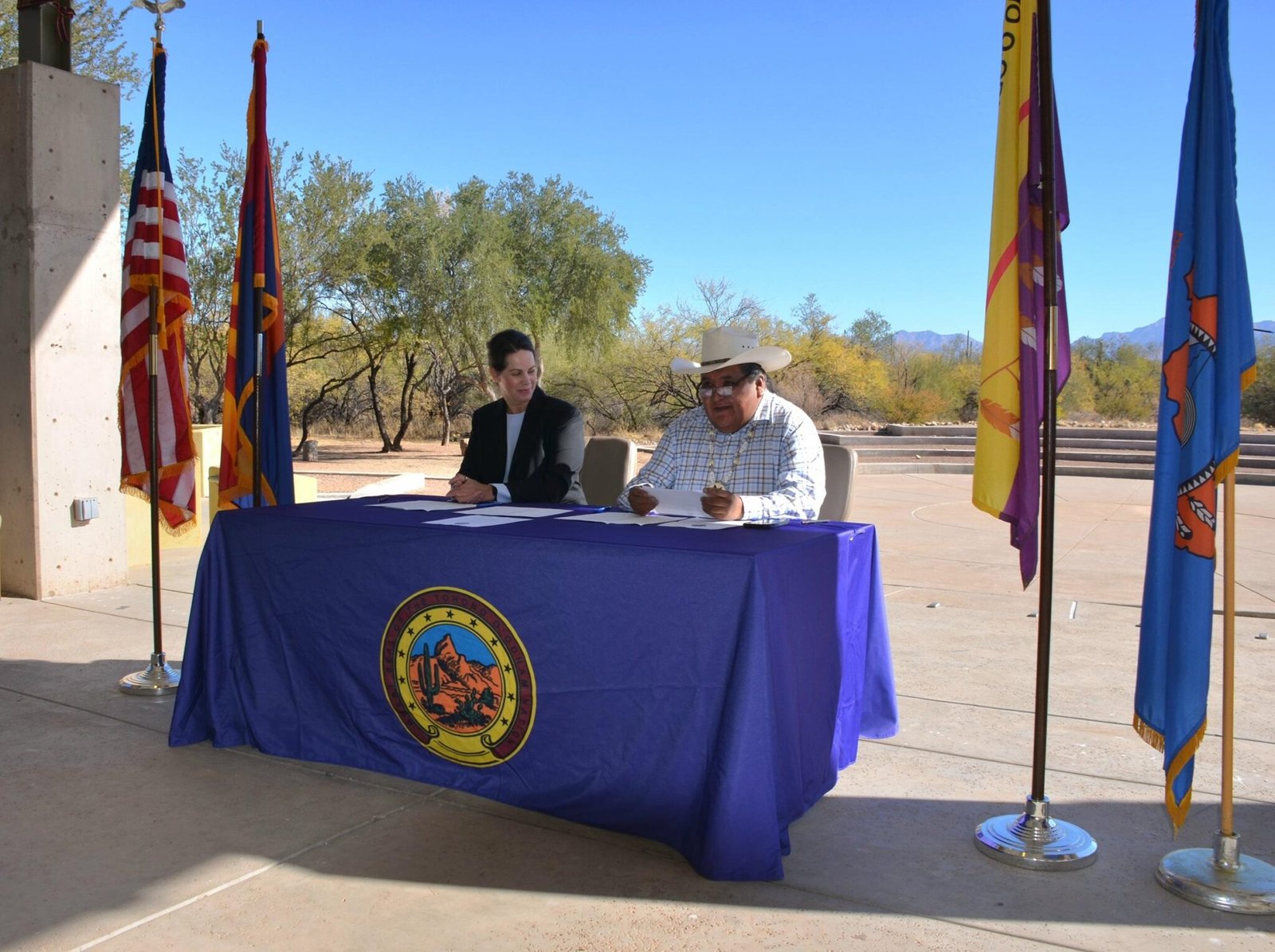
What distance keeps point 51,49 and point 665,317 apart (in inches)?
1053

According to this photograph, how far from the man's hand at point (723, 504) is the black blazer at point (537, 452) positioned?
115 centimetres

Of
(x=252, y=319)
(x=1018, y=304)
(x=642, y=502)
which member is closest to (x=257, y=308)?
(x=252, y=319)

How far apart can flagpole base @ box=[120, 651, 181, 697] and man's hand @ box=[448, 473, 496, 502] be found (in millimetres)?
1467

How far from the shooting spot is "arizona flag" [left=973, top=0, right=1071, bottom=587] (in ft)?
9.86

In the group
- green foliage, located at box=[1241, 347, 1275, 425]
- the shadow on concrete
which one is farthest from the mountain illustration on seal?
green foliage, located at box=[1241, 347, 1275, 425]

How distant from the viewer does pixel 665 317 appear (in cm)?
3284

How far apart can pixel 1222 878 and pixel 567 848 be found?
1.74m

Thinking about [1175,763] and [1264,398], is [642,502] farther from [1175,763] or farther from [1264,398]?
[1264,398]

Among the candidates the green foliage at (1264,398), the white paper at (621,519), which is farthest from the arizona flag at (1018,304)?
the green foliage at (1264,398)

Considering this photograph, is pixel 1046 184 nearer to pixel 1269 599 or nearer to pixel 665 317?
pixel 1269 599

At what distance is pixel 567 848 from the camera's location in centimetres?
307

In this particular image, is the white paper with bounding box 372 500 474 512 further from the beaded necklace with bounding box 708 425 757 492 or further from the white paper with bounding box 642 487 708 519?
the beaded necklace with bounding box 708 425 757 492

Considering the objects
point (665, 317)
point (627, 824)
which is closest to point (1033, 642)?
point (627, 824)

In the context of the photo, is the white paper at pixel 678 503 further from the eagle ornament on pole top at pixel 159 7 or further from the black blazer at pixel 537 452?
the eagle ornament on pole top at pixel 159 7
